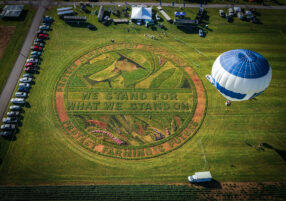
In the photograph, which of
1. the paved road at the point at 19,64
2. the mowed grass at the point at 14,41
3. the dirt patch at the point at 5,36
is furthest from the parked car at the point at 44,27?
the dirt patch at the point at 5,36

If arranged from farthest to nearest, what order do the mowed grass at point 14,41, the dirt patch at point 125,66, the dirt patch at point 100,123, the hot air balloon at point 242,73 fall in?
the dirt patch at point 125,66
the mowed grass at point 14,41
the dirt patch at point 100,123
the hot air balloon at point 242,73

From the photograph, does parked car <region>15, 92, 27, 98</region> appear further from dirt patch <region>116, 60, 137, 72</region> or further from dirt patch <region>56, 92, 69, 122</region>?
dirt patch <region>116, 60, 137, 72</region>

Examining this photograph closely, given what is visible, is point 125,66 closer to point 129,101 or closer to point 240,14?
point 129,101

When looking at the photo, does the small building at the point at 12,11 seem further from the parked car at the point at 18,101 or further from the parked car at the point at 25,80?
the parked car at the point at 18,101

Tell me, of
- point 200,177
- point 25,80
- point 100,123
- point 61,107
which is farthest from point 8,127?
point 200,177

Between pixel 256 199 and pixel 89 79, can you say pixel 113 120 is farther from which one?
pixel 256 199

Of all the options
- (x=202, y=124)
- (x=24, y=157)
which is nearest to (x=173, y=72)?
(x=202, y=124)
